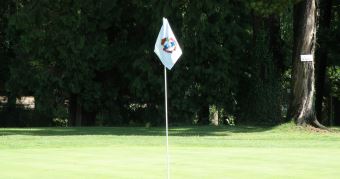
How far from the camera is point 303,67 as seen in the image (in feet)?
89.3

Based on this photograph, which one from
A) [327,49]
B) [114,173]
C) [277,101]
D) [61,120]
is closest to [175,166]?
[114,173]

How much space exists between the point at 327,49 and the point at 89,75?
11653mm

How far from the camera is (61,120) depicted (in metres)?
44.3

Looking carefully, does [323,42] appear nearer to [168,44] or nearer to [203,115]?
[203,115]

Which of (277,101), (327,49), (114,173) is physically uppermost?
(327,49)

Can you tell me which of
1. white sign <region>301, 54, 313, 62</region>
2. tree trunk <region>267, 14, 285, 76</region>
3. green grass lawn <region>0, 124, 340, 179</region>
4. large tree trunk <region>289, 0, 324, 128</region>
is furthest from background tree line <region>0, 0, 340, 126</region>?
green grass lawn <region>0, 124, 340, 179</region>

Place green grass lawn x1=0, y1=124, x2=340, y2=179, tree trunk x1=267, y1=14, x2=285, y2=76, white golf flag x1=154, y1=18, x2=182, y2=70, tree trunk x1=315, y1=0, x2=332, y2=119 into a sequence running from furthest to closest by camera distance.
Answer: tree trunk x1=315, y1=0, x2=332, y2=119, tree trunk x1=267, y1=14, x2=285, y2=76, white golf flag x1=154, y1=18, x2=182, y2=70, green grass lawn x1=0, y1=124, x2=340, y2=179

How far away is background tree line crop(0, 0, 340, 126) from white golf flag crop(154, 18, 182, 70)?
64.5ft

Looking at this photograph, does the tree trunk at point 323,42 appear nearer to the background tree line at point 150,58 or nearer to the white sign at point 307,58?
the background tree line at point 150,58

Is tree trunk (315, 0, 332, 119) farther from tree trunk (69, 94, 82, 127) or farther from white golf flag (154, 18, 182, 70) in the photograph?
white golf flag (154, 18, 182, 70)

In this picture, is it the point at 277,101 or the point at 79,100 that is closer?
the point at 277,101

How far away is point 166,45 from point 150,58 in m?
22.3

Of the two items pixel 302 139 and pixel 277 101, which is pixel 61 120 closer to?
pixel 277 101

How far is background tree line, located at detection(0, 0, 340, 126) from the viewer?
34.2m
